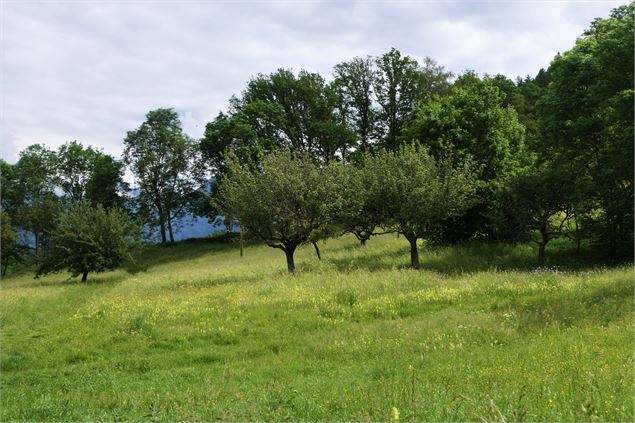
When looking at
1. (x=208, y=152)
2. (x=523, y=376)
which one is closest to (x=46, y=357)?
(x=523, y=376)

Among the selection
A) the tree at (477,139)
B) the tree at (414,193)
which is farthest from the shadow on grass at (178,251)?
the tree at (414,193)

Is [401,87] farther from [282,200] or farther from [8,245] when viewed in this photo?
[8,245]

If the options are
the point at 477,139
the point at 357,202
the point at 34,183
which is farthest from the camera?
the point at 34,183

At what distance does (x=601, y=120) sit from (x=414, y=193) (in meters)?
12.5

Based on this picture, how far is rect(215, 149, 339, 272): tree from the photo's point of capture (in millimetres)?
27250

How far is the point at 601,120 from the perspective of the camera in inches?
1093

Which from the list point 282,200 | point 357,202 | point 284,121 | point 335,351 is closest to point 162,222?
point 284,121

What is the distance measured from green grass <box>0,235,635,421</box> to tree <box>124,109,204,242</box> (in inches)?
1790

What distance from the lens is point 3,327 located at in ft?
57.4

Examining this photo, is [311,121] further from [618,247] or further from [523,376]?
[523,376]

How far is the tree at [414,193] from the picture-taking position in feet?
93.2

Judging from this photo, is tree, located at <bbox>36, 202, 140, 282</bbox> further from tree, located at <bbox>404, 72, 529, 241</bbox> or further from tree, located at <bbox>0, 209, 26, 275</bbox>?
tree, located at <bbox>404, 72, 529, 241</bbox>

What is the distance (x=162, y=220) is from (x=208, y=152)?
14.5 metres

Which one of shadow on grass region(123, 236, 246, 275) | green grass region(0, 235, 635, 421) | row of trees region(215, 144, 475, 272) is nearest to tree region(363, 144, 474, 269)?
row of trees region(215, 144, 475, 272)
